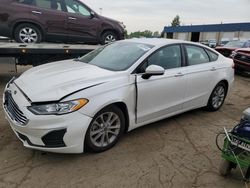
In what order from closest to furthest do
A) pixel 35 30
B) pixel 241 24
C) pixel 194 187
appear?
1. pixel 194 187
2. pixel 35 30
3. pixel 241 24

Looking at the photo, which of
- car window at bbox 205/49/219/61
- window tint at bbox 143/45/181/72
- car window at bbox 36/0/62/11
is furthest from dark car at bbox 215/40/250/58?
window tint at bbox 143/45/181/72

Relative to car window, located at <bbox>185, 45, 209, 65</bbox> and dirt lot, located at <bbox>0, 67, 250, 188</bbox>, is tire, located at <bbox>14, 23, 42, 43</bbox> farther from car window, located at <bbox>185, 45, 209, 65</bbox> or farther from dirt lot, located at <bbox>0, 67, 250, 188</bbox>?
car window, located at <bbox>185, 45, 209, 65</bbox>

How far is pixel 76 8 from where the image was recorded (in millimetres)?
8172

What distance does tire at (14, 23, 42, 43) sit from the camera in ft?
24.5

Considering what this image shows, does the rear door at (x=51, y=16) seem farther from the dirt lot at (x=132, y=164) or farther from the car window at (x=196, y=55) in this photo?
the car window at (x=196, y=55)

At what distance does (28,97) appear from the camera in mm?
3443

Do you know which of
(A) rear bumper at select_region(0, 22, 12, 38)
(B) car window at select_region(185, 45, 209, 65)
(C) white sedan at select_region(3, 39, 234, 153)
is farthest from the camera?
(A) rear bumper at select_region(0, 22, 12, 38)

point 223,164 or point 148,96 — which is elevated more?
point 148,96

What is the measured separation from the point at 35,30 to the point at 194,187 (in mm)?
6244

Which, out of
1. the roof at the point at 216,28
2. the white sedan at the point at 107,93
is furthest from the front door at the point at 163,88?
the roof at the point at 216,28

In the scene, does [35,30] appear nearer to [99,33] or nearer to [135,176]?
[99,33]

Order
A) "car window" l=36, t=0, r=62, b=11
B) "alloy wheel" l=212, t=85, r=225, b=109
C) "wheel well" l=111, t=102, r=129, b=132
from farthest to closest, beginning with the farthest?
"car window" l=36, t=0, r=62, b=11
"alloy wheel" l=212, t=85, r=225, b=109
"wheel well" l=111, t=102, r=129, b=132

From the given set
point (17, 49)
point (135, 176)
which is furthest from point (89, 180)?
point (17, 49)

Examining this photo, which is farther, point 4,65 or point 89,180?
point 4,65
